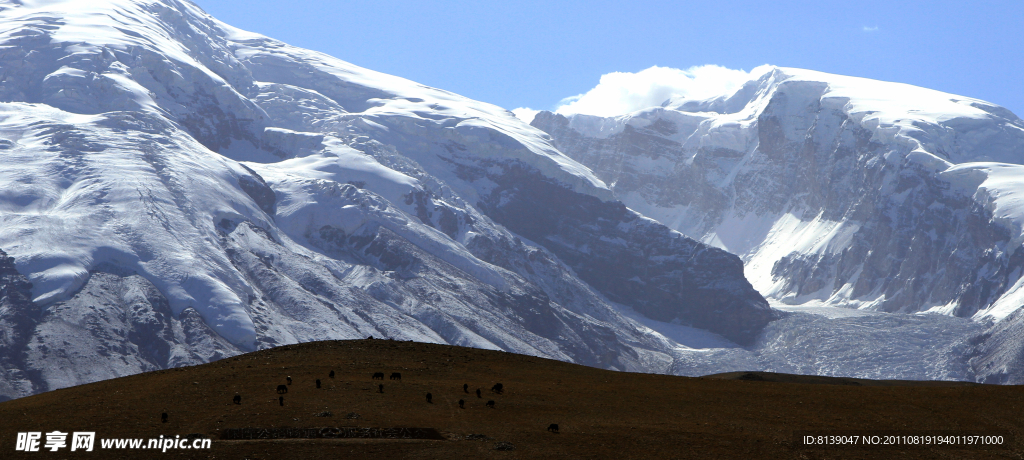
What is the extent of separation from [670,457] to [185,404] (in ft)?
97.1

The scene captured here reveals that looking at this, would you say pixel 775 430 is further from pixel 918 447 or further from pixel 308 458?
pixel 308 458

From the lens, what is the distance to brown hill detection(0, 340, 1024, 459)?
187 feet

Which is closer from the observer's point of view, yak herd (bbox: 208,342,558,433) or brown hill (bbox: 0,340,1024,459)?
brown hill (bbox: 0,340,1024,459)

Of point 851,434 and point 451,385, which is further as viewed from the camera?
point 451,385

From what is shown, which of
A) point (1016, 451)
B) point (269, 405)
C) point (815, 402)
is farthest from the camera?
point (815, 402)

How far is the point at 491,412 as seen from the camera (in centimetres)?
6462

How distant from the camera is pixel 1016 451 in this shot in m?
58.7

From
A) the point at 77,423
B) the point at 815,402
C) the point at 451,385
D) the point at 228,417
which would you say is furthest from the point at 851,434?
the point at 77,423

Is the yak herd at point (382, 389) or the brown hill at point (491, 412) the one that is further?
the yak herd at point (382, 389)

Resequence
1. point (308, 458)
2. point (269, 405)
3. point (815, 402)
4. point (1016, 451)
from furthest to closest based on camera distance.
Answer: point (815, 402), point (269, 405), point (1016, 451), point (308, 458)

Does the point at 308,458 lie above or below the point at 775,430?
below

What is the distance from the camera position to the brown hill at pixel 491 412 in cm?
5700

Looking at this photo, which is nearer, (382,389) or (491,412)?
(491,412)

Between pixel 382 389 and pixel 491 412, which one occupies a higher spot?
pixel 491 412
